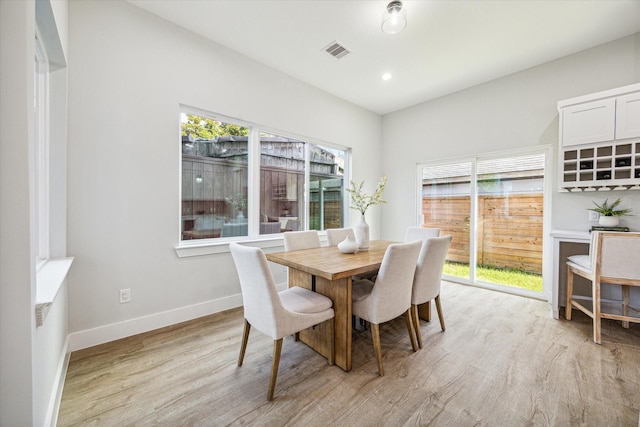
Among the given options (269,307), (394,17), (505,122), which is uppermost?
(394,17)

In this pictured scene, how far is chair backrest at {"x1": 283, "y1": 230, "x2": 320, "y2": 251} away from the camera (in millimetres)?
2676

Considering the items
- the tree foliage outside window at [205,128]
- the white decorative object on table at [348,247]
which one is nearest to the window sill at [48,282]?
the tree foliage outside window at [205,128]

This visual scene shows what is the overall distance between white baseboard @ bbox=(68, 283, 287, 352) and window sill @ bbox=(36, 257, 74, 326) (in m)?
0.66

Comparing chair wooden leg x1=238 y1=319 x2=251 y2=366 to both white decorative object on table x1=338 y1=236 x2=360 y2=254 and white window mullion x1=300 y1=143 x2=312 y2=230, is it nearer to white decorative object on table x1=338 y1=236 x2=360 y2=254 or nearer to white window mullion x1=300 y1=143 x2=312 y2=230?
white decorative object on table x1=338 y1=236 x2=360 y2=254

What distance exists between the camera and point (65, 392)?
161 centimetres

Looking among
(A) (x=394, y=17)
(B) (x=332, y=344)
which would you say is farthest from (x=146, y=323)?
(A) (x=394, y=17)

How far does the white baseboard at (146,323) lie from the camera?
2.09m

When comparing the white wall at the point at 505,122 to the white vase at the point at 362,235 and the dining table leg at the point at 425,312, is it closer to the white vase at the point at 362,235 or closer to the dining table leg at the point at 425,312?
the dining table leg at the point at 425,312

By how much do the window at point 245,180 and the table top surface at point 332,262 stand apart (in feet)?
3.60

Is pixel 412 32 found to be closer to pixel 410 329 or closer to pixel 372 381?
pixel 410 329

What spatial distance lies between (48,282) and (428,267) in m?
2.46

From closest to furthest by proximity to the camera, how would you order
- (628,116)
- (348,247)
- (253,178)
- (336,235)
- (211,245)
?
(348,247), (628,116), (211,245), (336,235), (253,178)

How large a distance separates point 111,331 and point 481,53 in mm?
4621

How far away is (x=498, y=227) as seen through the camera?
3701mm
